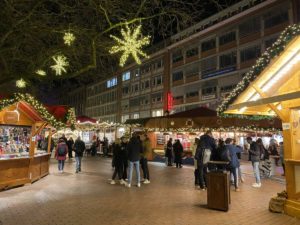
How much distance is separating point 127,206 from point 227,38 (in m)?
36.4

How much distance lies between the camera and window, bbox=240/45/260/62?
36.8 m

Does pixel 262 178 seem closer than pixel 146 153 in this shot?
No

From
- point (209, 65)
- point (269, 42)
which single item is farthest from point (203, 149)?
point (209, 65)

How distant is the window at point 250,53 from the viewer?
36.8 meters

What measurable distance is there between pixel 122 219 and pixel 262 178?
29.1 ft

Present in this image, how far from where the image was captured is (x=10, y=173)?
11141mm

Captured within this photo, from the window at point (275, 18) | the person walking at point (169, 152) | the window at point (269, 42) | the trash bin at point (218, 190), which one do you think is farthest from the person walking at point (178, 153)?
the window at point (275, 18)

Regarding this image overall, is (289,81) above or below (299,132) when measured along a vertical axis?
above

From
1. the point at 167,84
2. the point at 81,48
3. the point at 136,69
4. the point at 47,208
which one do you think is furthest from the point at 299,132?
the point at 136,69

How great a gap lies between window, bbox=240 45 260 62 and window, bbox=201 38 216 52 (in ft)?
17.7

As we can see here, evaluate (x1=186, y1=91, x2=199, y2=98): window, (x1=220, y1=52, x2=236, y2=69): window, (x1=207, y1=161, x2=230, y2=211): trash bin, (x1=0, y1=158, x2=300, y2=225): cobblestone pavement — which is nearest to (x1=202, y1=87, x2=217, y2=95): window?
(x1=186, y1=91, x2=199, y2=98): window

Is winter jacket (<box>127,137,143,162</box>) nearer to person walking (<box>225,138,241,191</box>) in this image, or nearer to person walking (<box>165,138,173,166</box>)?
person walking (<box>225,138,241,191</box>)

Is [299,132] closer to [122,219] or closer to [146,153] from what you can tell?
[122,219]

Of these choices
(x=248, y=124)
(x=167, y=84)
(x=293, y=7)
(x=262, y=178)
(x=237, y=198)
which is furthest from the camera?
(x=167, y=84)
